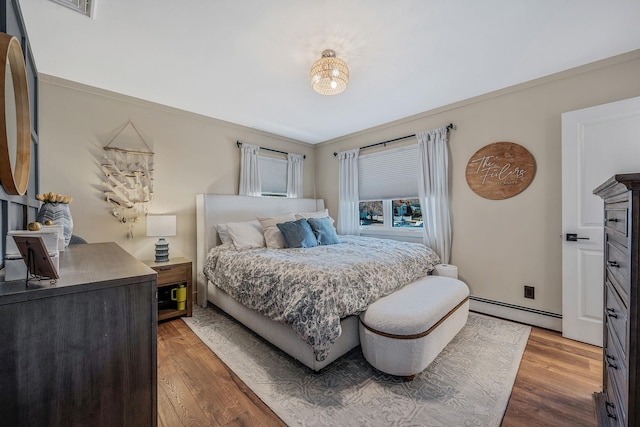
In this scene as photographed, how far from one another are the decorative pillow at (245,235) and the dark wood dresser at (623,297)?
2.84m

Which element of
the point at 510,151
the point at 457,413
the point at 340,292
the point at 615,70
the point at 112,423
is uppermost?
the point at 615,70

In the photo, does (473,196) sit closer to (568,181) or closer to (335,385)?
(568,181)

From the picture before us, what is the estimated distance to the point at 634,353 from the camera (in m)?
0.84

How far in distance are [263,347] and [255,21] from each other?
253cm

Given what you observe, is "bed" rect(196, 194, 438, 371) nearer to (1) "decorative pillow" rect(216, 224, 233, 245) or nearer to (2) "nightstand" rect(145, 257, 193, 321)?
(1) "decorative pillow" rect(216, 224, 233, 245)

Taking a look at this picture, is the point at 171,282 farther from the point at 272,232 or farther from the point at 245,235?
the point at 272,232

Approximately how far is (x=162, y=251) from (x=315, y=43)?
8.67 ft

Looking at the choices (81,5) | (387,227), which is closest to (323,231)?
(387,227)

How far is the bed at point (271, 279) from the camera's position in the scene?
6.04ft

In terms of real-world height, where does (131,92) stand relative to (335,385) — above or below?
above

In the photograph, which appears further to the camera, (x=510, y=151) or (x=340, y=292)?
(x=510, y=151)

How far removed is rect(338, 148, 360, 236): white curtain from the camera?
4.27 meters

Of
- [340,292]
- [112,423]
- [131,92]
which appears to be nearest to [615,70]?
[340,292]

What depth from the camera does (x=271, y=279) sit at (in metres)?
2.13
